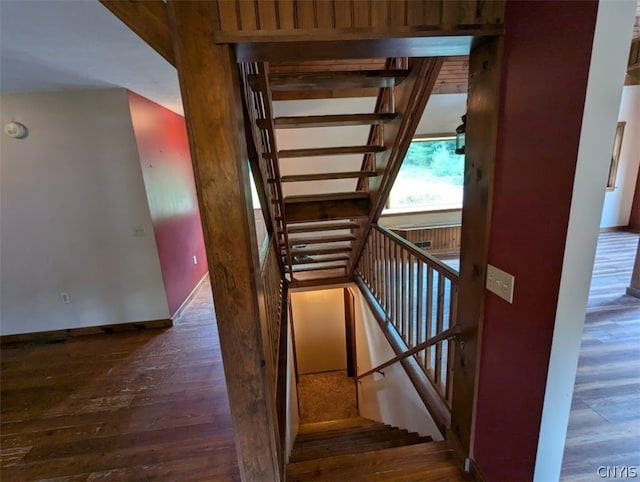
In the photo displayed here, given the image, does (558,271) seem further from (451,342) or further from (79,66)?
(79,66)

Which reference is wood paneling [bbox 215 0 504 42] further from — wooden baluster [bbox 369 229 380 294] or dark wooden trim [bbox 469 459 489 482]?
wooden baluster [bbox 369 229 380 294]

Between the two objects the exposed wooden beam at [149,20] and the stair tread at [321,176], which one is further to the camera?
the stair tread at [321,176]

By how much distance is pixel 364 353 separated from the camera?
4.74 meters

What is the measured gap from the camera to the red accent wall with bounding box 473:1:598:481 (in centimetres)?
90

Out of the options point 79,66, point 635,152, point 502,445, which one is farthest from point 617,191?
point 79,66

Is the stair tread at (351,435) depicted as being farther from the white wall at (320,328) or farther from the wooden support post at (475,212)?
the white wall at (320,328)

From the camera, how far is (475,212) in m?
1.35

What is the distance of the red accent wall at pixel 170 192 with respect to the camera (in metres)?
2.97

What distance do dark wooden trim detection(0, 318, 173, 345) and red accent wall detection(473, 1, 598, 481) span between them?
10.2ft

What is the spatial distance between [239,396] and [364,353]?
12.5 ft

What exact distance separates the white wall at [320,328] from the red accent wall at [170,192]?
8.27ft

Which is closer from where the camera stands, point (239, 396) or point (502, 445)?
point (239, 396)

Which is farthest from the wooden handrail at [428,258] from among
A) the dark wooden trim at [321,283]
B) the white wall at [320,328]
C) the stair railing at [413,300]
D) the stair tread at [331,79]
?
the white wall at [320,328]

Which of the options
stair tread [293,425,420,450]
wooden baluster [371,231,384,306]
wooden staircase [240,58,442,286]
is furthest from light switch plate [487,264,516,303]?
wooden baluster [371,231,384,306]
